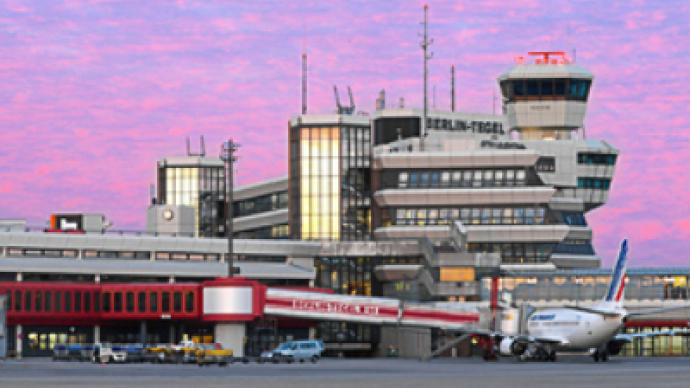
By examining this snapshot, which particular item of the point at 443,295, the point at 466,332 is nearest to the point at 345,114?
the point at 443,295

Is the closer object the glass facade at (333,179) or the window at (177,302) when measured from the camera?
the window at (177,302)

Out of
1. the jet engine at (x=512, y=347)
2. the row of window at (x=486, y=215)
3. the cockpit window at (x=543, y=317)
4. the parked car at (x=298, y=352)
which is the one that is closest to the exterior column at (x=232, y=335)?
the parked car at (x=298, y=352)

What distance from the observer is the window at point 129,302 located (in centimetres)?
15662

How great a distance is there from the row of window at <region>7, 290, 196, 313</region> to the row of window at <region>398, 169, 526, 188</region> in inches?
1594

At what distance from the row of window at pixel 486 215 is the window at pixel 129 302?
42431mm

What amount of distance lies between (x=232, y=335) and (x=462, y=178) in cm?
4678

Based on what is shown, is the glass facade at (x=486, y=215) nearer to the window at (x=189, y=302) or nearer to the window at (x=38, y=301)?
the window at (x=189, y=302)

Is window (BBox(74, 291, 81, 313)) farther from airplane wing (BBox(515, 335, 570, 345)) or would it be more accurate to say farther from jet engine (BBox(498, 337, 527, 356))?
airplane wing (BBox(515, 335, 570, 345))

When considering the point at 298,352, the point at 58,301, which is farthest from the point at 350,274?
the point at 298,352

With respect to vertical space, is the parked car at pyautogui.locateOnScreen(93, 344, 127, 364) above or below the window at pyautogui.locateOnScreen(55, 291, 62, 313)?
below

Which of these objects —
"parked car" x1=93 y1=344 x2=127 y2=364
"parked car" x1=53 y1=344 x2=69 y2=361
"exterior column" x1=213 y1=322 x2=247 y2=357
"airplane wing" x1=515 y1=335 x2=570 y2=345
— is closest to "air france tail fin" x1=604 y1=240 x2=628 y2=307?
"airplane wing" x1=515 y1=335 x2=570 y2=345

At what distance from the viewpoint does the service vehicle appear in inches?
4240

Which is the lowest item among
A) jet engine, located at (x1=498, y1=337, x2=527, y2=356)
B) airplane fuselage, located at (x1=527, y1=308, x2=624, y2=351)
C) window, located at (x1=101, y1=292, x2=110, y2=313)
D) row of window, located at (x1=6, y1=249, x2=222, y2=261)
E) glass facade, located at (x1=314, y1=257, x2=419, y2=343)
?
jet engine, located at (x1=498, y1=337, x2=527, y2=356)

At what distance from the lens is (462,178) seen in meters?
183
